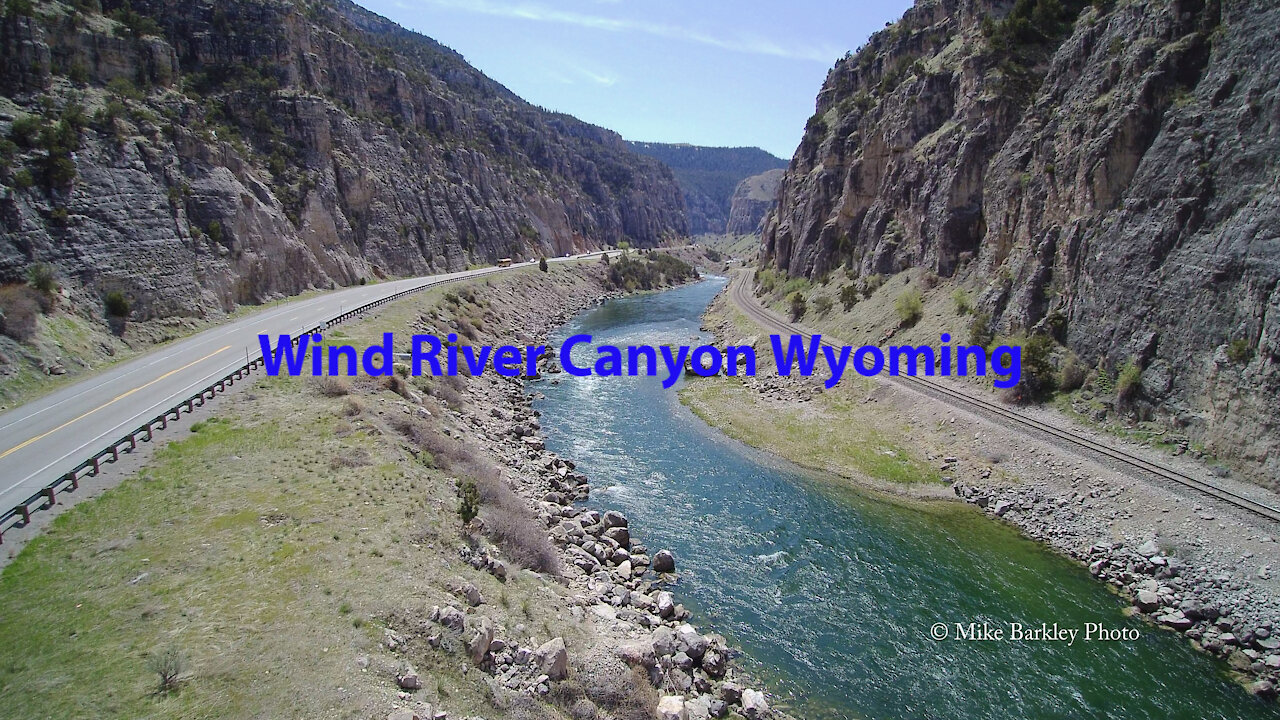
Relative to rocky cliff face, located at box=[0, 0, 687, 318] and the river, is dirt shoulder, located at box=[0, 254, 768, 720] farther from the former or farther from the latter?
rocky cliff face, located at box=[0, 0, 687, 318]

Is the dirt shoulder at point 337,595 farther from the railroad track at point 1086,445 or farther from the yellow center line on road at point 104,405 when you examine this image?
the railroad track at point 1086,445

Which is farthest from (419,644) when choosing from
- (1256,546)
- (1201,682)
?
(1256,546)

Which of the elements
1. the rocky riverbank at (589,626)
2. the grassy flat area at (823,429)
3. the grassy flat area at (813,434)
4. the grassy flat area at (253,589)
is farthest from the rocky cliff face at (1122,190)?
the grassy flat area at (253,589)

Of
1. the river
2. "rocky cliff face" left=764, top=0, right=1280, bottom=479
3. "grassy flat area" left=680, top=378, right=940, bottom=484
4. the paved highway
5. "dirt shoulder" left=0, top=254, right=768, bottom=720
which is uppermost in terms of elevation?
"rocky cliff face" left=764, top=0, right=1280, bottom=479

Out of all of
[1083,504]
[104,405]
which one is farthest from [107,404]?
[1083,504]

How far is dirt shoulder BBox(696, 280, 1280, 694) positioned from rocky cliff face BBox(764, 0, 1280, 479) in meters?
3.69

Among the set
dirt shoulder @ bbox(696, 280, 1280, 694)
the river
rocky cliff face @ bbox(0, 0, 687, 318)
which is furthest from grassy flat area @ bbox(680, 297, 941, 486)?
rocky cliff face @ bbox(0, 0, 687, 318)

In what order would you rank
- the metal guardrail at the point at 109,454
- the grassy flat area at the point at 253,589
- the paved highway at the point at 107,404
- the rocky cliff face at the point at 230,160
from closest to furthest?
the grassy flat area at the point at 253,589
the metal guardrail at the point at 109,454
the paved highway at the point at 107,404
the rocky cliff face at the point at 230,160

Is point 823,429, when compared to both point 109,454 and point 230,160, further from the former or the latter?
point 230,160

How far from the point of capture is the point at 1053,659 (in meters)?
17.5

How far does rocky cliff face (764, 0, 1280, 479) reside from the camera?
24156mm

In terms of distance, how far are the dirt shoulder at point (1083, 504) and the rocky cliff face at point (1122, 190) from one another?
3.69 metres

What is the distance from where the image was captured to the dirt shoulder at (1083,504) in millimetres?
18406

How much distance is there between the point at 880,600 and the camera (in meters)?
20.1
